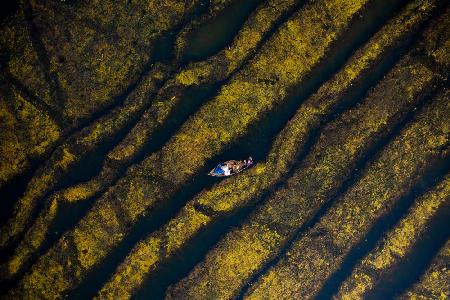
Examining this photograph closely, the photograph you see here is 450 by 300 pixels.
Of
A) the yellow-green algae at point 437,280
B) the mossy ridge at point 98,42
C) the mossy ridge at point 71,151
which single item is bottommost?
the yellow-green algae at point 437,280

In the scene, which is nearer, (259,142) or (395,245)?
(259,142)

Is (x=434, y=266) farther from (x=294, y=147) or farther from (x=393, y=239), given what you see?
(x=294, y=147)

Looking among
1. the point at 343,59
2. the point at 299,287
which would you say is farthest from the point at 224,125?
the point at 299,287

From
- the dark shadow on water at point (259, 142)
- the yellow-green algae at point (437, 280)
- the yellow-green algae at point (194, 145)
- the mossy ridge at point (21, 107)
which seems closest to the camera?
the mossy ridge at point (21, 107)

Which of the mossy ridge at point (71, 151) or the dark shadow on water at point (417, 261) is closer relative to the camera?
the mossy ridge at point (71, 151)

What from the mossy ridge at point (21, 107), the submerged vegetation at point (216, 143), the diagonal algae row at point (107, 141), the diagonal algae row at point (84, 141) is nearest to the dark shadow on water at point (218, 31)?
the submerged vegetation at point (216, 143)

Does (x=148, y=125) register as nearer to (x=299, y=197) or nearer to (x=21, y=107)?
(x=21, y=107)

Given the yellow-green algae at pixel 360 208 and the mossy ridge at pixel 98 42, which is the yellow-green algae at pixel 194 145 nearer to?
the mossy ridge at pixel 98 42

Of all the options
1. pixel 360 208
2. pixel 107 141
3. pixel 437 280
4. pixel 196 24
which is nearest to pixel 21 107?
pixel 107 141

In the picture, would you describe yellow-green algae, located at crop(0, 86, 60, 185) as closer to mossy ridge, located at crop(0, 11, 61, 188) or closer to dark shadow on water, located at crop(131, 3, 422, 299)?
mossy ridge, located at crop(0, 11, 61, 188)
